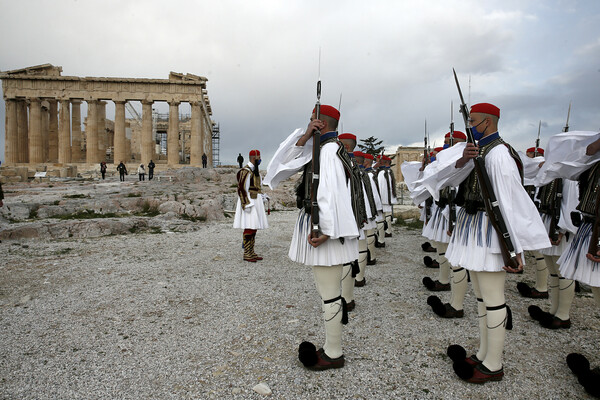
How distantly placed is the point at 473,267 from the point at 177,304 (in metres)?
4.16

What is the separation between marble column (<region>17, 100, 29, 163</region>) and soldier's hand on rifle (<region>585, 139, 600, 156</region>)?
55.9 m

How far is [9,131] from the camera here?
42.7 m

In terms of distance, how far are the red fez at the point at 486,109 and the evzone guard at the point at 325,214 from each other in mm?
1304

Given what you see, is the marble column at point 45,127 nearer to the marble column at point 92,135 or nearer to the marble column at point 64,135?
the marble column at point 64,135

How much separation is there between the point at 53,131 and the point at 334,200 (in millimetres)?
55950

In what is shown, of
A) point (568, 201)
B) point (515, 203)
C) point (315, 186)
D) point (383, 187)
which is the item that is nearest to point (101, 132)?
point (383, 187)

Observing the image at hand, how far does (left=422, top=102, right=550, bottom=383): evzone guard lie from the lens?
2.94 meters

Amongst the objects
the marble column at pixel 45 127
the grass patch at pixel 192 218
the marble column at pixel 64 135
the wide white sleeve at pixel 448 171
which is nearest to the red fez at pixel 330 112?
the wide white sleeve at pixel 448 171

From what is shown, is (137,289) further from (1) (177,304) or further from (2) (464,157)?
(2) (464,157)

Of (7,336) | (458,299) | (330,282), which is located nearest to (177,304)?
(7,336)

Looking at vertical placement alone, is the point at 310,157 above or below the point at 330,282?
above

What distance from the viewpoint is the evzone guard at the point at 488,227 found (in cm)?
294

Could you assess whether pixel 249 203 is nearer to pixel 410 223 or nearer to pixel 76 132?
pixel 410 223

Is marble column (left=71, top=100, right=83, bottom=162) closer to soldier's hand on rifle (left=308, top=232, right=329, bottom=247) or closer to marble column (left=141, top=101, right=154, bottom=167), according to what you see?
marble column (left=141, top=101, right=154, bottom=167)
